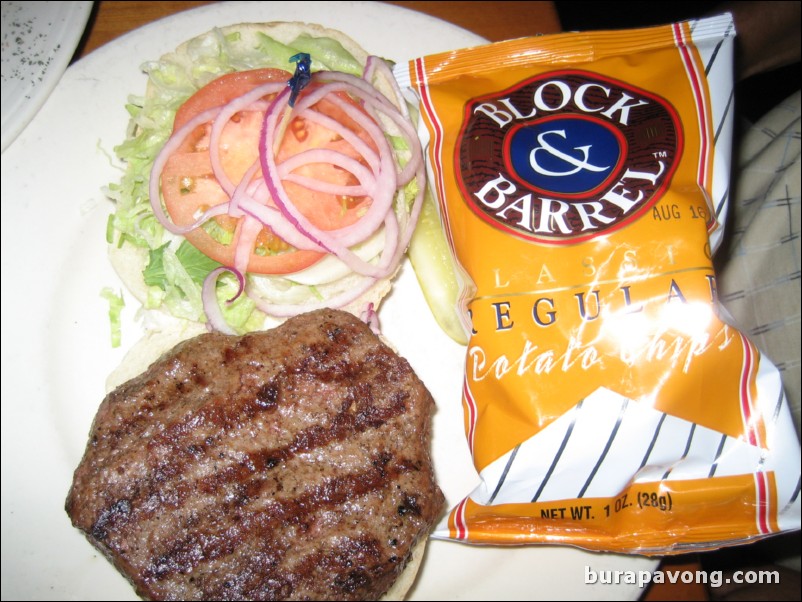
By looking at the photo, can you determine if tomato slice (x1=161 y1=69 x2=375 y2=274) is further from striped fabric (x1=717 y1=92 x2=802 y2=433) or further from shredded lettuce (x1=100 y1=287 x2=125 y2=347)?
striped fabric (x1=717 y1=92 x2=802 y2=433)

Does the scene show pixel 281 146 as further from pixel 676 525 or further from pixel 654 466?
pixel 676 525

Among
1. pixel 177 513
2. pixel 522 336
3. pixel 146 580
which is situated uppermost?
pixel 522 336

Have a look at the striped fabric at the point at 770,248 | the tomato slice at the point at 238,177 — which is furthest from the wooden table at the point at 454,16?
the striped fabric at the point at 770,248

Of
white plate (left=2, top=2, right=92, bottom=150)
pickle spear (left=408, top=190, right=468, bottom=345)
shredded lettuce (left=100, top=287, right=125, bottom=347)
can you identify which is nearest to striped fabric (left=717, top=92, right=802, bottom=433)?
pickle spear (left=408, top=190, right=468, bottom=345)

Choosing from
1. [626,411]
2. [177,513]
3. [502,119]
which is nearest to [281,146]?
[502,119]

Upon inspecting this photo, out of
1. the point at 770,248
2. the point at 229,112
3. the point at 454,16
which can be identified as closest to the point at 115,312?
the point at 229,112

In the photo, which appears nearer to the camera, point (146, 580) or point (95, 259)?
point (146, 580)
